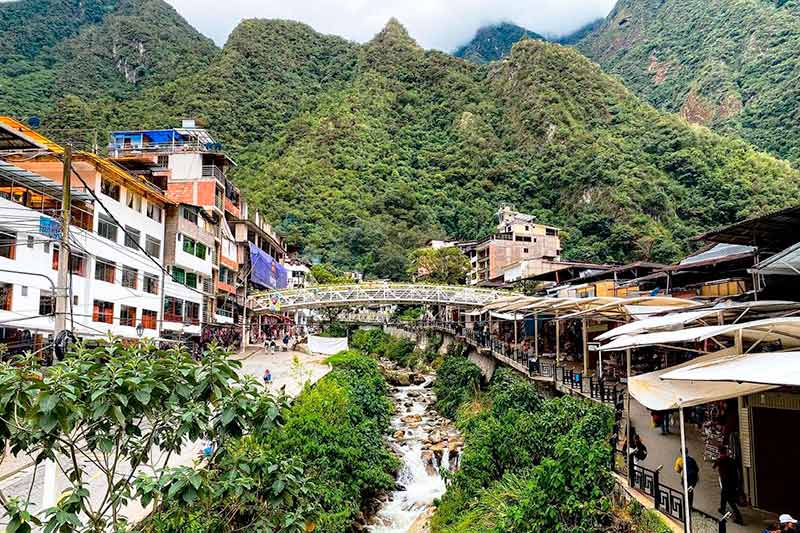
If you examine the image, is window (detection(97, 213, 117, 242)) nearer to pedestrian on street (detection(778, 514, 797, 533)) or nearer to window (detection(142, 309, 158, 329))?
window (detection(142, 309, 158, 329))

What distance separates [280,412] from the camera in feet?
20.0

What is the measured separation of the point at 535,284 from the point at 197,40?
111551 mm

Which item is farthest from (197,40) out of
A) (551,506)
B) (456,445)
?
(551,506)

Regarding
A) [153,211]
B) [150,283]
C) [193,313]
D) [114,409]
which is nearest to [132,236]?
[153,211]

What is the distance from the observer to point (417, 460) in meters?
22.2

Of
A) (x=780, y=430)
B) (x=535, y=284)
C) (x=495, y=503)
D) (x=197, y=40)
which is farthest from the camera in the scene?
(x=197, y=40)

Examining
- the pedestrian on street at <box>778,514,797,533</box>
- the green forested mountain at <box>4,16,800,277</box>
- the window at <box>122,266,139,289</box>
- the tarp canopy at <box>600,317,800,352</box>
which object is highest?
the green forested mountain at <box>4,16,800,277</box>

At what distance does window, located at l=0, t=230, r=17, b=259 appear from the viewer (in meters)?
18.4

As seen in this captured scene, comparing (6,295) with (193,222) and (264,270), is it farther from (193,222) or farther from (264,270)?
(264,270)

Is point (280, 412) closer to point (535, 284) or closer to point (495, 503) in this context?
point (495, 503)

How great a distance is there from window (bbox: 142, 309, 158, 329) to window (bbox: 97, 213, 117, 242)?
15.2 feet

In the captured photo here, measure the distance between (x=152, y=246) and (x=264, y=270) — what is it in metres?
19.7

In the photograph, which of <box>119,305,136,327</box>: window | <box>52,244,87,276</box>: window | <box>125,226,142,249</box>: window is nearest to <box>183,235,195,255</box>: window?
<box>125,226,142,249</box>: window

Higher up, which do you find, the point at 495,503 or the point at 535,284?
the point at 535,284
